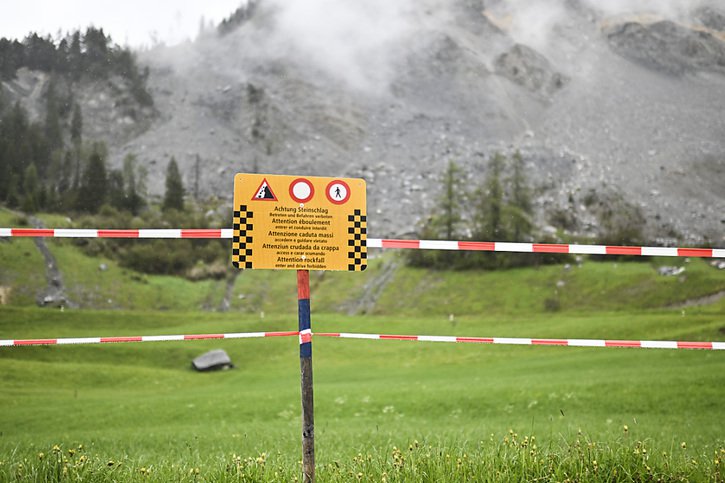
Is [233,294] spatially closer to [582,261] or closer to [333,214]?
[582,261]

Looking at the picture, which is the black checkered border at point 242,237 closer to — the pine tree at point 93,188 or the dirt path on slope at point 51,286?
the dirt path on slope at point 51,286

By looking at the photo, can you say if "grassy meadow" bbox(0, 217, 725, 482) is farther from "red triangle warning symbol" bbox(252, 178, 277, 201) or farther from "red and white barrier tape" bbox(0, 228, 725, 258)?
"red triangle warning symbol" bbox(252, 178, 277, 201)

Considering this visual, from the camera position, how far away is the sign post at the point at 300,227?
5.46 m

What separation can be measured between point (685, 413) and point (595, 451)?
48.3 feet

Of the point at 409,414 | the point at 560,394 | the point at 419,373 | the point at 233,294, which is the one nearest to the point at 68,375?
the point at 419,373

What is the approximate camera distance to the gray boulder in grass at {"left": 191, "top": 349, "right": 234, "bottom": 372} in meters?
43.3

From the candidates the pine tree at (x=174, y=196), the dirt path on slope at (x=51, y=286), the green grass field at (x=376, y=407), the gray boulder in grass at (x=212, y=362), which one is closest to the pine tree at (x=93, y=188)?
the pine tree at (x=174, y=196)

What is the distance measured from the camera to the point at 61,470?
5215 mm

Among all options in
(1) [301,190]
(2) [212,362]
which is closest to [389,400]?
(1) [301,190]

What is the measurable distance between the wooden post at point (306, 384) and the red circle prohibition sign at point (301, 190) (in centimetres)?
71

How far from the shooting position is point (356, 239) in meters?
5.73

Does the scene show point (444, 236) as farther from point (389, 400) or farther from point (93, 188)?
point (389, 400)

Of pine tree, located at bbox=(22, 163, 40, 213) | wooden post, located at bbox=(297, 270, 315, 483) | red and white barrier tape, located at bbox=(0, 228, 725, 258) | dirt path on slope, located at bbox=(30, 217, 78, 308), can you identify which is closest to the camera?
wooden post, located at bbox=(297, 270, 315, 483)

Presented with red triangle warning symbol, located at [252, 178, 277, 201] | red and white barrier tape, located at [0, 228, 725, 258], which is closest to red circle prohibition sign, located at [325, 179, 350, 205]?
red triangle warning symbol, located at [252, 178, 277, 201]
